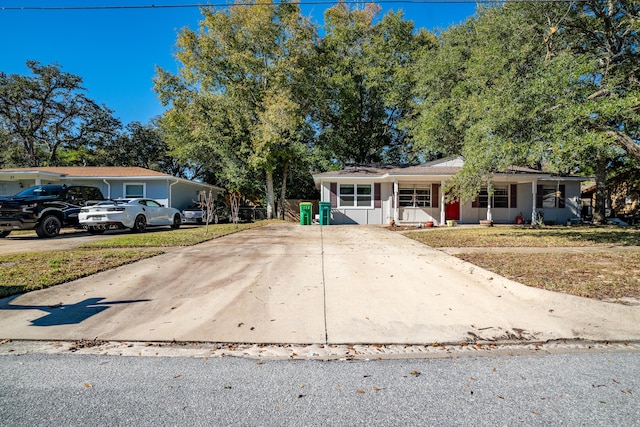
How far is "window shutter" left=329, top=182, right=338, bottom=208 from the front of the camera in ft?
62.5

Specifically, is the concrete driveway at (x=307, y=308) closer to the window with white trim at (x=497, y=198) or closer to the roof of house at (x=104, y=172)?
the window with white trim at (x=497, y=198)

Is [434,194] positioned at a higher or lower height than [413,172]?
lower

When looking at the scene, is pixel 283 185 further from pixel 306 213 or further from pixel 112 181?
pixel 112 181

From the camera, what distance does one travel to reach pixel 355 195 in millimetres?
19188

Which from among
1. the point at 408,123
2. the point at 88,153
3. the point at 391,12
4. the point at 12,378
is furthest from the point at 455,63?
the point at 88,153

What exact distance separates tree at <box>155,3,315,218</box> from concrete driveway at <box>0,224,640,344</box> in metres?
16.4

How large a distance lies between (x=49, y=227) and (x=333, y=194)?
512 inches

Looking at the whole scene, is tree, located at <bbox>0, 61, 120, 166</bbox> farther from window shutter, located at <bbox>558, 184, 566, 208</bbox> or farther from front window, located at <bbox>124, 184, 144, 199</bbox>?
window shutter, located at <bbox>558, 184, 566, 208</bbox>

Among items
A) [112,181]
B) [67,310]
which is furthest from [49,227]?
[67,310]

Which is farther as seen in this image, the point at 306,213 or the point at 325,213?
the point at 306,213

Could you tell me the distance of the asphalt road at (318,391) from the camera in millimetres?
2215

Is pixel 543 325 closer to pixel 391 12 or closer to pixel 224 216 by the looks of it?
pixel 224 216

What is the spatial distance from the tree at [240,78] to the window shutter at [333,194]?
4819mm

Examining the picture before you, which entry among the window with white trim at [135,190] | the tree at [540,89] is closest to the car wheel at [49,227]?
the window with white trim at [135,190]
